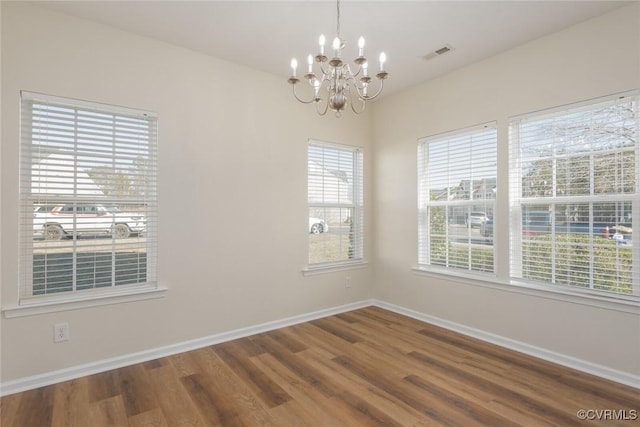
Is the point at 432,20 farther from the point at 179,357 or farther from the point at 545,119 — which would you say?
the point at 179,357

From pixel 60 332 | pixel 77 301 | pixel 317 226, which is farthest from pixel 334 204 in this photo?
pixel 60 332

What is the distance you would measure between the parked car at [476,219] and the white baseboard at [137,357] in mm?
1999

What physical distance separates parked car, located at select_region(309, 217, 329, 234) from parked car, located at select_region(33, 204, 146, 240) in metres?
1.80

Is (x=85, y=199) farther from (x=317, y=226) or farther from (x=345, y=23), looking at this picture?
(x=345, y=23)

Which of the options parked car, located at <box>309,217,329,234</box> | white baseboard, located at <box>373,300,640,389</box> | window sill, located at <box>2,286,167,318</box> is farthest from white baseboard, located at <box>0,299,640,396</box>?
parked car, located at <box>309,217,329,234</box>

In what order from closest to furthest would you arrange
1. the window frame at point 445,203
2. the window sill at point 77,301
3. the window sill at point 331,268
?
the window sill at point 77,301, the window frame at point 445,203, the window sill at point 331,268

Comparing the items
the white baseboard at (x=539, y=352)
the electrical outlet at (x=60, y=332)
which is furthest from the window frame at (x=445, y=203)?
the electrical outlet at (x=60, y=332)

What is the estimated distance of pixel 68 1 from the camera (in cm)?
241

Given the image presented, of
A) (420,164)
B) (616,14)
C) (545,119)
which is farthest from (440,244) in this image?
(616,14)

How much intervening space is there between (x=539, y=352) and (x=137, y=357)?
11.5ft

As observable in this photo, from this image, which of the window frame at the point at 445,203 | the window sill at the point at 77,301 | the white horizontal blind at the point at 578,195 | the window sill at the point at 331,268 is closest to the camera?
the window sill at the point at 77,301

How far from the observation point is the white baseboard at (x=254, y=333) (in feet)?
7.97

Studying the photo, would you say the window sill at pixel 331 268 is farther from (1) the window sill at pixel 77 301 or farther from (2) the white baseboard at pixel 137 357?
(1) the window sill at pixel 77 301

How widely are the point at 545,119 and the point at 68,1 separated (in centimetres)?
395
